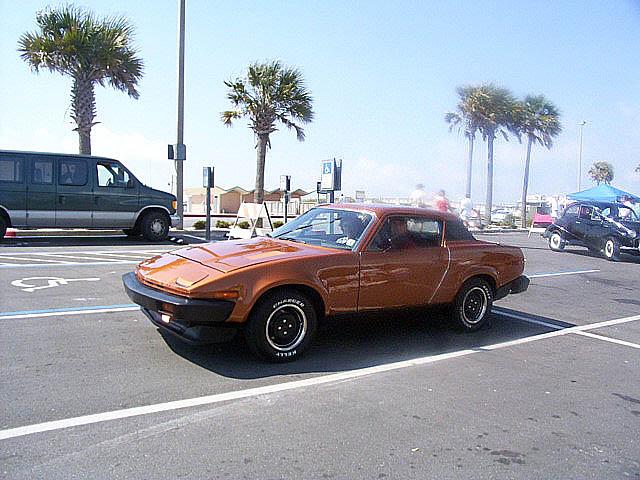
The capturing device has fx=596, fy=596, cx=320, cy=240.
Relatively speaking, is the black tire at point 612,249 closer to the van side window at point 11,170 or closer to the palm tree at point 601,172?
the van side window at point 11,170

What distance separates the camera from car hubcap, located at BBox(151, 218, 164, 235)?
1543 centimetres

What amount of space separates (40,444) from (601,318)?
730cm

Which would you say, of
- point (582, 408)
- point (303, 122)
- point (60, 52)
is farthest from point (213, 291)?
point (303, 122)

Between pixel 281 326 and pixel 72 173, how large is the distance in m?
10.9

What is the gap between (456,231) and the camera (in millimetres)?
6785

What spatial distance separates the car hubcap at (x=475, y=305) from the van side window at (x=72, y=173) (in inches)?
424

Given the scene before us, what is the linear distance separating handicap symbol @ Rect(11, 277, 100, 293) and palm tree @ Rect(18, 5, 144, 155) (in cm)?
1152

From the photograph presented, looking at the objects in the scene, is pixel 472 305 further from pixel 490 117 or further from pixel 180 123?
pixel 490 117

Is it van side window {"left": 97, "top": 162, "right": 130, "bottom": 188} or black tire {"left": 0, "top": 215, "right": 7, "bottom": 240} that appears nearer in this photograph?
black tire {"left": 0, "top": 215, "right": 7, "bottom": 240}

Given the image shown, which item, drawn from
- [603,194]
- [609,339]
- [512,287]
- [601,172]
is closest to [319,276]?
[512,287]

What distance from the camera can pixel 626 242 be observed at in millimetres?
16500

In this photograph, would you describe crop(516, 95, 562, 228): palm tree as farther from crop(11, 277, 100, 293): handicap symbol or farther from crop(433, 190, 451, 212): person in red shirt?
crop(11, 277, 100, 293): handicap symbol

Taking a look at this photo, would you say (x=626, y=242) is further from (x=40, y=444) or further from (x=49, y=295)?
(x=40, y=444)

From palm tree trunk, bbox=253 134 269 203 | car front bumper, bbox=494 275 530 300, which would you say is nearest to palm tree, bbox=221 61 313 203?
palm tree trunk, bbox=253 134 269 203
